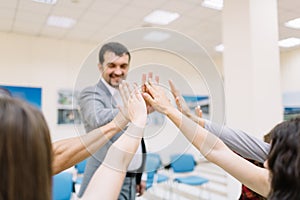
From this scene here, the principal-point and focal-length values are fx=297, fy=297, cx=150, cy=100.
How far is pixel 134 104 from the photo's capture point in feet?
2.62

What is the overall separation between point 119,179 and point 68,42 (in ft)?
20.0

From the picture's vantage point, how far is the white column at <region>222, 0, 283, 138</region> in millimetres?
2707

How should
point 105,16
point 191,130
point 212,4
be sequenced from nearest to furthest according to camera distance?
point 191,130 → point 212,4 → point 105,16

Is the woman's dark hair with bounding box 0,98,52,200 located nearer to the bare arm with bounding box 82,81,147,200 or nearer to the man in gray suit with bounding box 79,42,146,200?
the bare arm with bounding box 82,81,147,200

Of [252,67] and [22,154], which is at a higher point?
[252,67]

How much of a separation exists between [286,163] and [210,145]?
28 centimetres

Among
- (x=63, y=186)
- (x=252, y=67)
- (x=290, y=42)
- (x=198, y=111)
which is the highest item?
(x=290, y=42)

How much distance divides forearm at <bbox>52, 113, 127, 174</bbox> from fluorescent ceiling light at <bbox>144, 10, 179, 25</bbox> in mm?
4030

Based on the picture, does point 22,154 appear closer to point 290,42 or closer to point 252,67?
point 252,67

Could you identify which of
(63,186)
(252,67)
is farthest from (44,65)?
(252,67)

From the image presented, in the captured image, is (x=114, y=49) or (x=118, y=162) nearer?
(x=118, y=162)

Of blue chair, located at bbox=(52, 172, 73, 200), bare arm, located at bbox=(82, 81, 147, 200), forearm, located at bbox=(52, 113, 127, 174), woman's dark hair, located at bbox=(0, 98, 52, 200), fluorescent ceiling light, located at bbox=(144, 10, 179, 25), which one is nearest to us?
woman's dark hair, located at bbox=(0, 98, 52, 200)

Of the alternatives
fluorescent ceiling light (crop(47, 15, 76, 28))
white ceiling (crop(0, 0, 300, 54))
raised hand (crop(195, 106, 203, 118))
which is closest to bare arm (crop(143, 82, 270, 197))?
raised hand (crop(195, 106, 203, 118))

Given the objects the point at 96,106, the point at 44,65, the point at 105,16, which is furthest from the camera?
the point at 44,65
